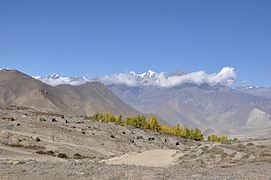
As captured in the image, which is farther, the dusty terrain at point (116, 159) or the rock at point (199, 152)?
the rock at point (199, 152)

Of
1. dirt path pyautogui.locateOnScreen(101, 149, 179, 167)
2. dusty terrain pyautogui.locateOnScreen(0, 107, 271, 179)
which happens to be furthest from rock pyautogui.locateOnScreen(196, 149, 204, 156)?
dirt path pyautogui.locateOnScreen(101, 149, 179, 167)

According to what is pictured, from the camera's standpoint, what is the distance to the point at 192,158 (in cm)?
4147

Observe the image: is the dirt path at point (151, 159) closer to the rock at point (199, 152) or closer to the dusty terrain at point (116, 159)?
the dusty terrain at point (116, 159)

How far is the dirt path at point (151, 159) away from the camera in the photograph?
41791 mm

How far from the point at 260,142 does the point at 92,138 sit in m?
43.9

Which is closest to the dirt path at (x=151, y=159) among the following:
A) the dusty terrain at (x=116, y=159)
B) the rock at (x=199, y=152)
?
the dusty terrain at (x=116, y=159)

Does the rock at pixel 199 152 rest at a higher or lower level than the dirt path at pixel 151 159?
higher

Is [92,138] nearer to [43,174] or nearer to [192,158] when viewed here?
[192,158]

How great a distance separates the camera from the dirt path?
41.8 m

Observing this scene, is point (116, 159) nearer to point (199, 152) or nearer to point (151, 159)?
point (151, 159)

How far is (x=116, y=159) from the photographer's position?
46625mm

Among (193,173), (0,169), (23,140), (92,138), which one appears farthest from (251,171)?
(92,138)

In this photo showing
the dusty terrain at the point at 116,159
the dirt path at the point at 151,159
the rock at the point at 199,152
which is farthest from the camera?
the rock at the point at 199,152

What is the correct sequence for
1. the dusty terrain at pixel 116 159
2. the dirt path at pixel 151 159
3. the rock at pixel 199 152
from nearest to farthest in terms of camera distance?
the dusty terrain at pixel 116 159 < the dirt path at pixel 151 159 < the rock at pixel 199 152
